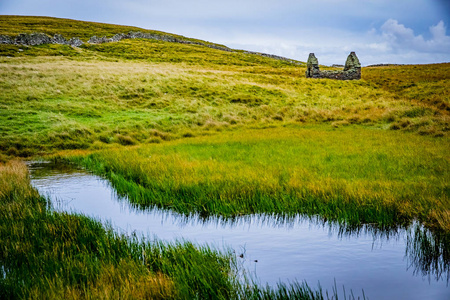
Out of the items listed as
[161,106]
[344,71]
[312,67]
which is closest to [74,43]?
[312,67]

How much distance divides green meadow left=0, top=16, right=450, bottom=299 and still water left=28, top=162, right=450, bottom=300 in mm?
460


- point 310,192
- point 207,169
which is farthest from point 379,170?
point 207,169

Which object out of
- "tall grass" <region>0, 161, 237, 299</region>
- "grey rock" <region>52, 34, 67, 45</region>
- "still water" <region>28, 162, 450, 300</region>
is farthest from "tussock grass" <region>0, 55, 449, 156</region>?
"grey rock" <region>52, 34, 67, 45</region>

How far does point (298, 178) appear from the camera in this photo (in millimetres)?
10836

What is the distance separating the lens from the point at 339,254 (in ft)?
21.6

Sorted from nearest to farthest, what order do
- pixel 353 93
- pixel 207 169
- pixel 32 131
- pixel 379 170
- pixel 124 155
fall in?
pixel 379 170
pixel 207 169
pixel 124 155
pixel 32 131
pixel 353 93

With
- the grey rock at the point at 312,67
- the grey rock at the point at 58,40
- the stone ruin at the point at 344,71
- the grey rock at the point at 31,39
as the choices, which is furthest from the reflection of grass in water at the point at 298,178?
the grey rock at the point at 58,40

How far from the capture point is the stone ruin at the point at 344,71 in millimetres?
50781

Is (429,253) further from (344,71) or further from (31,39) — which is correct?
(31,39)

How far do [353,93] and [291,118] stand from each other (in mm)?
14301

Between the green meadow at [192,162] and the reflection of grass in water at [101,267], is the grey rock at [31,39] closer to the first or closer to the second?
the green meadow at [192,162]

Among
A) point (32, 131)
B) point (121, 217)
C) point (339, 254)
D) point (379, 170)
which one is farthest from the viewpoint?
point (32, 131)

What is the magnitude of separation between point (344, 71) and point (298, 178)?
43989 mm

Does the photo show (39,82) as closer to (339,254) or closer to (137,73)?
(137,73)
